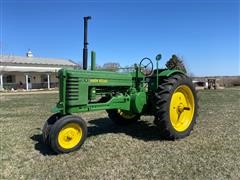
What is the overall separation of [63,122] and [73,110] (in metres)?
0.46

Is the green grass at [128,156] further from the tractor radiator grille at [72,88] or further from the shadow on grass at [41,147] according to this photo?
the tractor radiator grille at [72,88]

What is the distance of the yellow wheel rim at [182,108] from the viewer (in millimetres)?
6836

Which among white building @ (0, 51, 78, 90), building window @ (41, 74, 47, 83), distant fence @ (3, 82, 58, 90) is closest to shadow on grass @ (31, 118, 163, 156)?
white building @ (0, 51, 78, 90)

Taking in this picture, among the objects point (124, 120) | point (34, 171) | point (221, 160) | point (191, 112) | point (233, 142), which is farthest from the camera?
point (124, 120)

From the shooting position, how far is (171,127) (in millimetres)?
6383

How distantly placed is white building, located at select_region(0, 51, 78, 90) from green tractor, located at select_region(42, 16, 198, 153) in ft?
111

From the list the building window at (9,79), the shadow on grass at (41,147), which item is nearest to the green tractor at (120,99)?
the shadow on grass at (41,147)

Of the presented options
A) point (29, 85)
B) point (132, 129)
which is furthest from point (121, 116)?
point (29, 85)

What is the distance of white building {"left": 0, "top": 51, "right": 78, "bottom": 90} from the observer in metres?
40.4

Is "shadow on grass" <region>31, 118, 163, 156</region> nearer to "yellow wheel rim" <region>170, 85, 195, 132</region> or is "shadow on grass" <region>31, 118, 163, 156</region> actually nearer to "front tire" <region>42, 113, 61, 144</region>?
"front tire" <region>42, 113, 61, 144</region>

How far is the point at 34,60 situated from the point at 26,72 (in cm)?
443

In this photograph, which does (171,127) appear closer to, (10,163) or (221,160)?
(221,160)

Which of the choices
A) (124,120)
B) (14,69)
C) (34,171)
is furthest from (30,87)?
(34,171)

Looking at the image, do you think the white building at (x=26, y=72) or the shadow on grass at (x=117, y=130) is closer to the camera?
the shadow on grass at (x=117, y=130)
